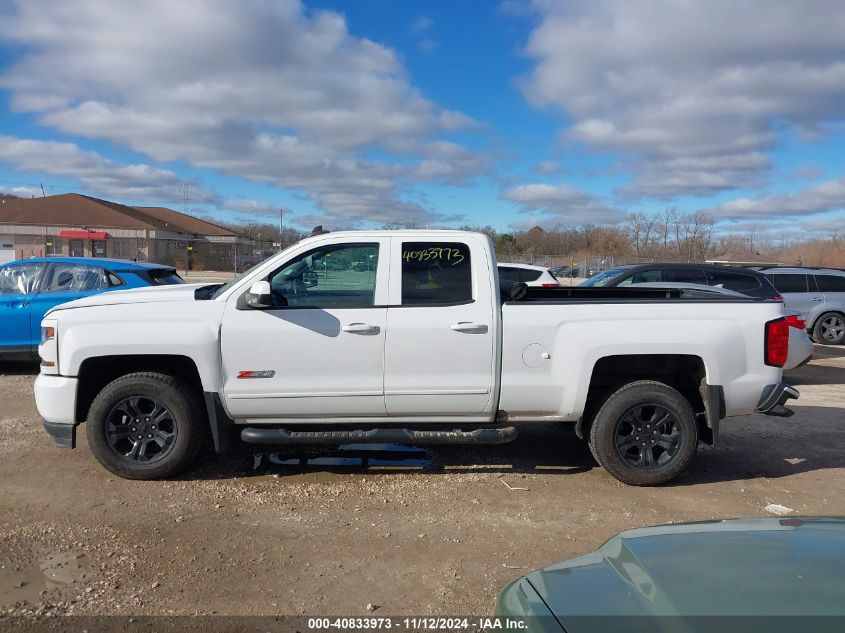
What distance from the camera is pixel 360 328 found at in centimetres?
491

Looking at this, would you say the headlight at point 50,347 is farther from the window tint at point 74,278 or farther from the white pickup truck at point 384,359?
the window tint at point 74,278

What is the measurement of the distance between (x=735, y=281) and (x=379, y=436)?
9.07 metres

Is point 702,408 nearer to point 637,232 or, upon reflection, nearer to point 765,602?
point 765,602

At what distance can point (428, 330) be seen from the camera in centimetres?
495

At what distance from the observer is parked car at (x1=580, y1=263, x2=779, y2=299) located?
11617 mm

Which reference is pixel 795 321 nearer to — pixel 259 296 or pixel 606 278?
pixel 606 278

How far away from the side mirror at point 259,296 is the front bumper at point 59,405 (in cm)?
148

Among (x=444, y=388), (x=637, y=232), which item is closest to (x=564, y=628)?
(x=444, y=388)

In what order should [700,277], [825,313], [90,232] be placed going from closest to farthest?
[700,277] < [825,313] < [90,232]

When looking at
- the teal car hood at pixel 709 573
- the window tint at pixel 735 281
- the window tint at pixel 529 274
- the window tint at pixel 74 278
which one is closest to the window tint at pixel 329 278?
the teal car hood at pixel 709 573

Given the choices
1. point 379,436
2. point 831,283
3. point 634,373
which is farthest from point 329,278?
point 831,283

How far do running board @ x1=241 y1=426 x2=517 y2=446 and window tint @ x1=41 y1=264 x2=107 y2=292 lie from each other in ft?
17.7

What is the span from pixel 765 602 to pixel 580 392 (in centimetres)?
317

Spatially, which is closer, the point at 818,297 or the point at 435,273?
the point at 435,273
